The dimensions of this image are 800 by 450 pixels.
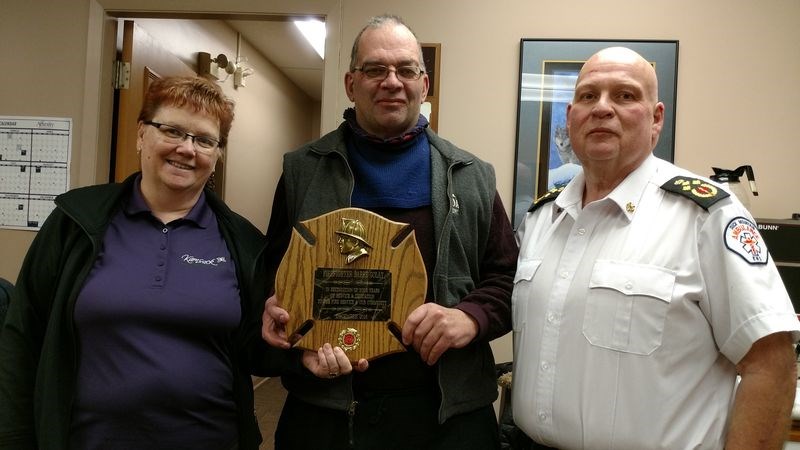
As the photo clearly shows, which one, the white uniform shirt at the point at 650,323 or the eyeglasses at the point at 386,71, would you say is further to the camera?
the eyeglasses at the point at 386,71

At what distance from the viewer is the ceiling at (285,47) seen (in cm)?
427

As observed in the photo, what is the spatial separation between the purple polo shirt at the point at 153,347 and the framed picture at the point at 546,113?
5.05 feet

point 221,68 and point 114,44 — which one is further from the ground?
point 221,68

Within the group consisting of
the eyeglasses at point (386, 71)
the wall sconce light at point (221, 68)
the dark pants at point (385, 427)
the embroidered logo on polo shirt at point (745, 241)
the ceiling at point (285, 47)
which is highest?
the ceiling at point (285, 47)

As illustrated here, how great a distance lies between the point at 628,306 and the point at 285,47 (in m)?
4.31

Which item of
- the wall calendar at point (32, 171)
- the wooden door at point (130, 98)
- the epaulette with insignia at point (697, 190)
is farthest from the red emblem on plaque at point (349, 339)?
the wall calendar at point (32, 171)

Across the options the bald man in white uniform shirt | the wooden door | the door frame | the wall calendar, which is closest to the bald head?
the bald man in white uniform shirt

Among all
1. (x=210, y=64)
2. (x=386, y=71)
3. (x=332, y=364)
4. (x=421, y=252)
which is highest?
(x=210, y=64)

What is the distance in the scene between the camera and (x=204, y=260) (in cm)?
133

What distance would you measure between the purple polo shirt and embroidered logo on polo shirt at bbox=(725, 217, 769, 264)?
3.49 ft

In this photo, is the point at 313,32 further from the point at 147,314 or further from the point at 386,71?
the point at 147,314

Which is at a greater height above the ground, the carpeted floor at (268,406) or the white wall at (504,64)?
the white wall at (504,64)

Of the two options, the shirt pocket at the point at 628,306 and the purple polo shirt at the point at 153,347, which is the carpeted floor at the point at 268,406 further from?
the shirt pocket at the point at 628,306

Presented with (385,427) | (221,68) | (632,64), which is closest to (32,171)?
(221,68)
